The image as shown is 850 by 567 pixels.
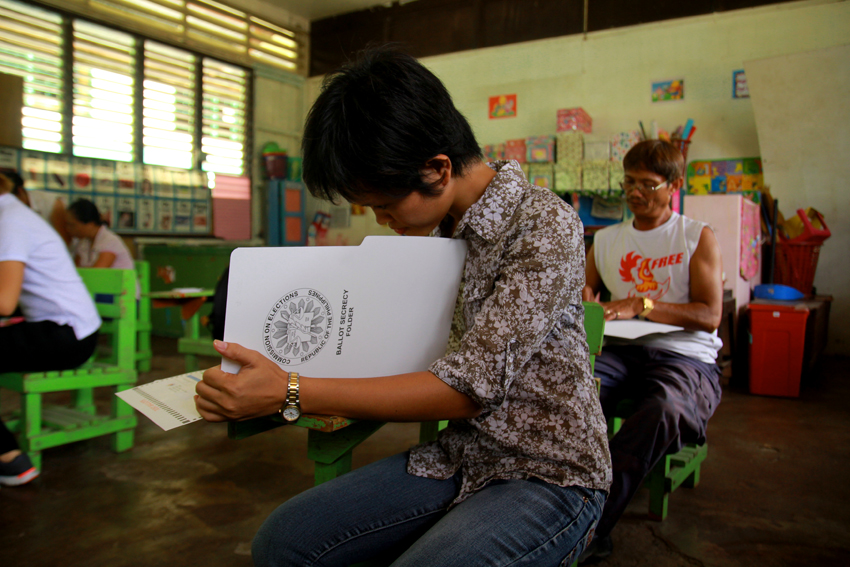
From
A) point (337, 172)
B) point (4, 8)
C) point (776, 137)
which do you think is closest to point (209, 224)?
point (4, 8)

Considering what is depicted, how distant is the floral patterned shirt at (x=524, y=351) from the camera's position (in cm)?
79

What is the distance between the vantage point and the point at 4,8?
4910 mm

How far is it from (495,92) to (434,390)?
216 inches

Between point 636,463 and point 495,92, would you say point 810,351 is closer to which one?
point 636,463

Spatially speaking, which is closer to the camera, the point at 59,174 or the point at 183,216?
the point at 59,174

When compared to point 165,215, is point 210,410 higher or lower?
lower

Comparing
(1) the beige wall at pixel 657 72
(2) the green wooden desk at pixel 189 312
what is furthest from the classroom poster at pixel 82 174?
(1) the beige wall at pixel 657 72

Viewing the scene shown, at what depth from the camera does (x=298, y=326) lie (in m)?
0.83

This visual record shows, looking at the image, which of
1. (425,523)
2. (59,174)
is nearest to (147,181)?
(59,174)

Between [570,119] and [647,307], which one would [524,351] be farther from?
[570,119]

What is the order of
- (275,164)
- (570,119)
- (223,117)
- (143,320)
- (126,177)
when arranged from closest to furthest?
(143,320) → (570,119) → (126,177) → (223,117) → (275,164)

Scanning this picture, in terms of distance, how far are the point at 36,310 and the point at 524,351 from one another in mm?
2000

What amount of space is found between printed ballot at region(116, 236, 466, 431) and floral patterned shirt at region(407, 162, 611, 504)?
7cm

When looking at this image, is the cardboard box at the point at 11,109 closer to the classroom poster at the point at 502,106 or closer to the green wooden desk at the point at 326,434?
the classroom poster at the point at 502,106
